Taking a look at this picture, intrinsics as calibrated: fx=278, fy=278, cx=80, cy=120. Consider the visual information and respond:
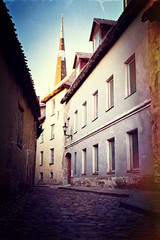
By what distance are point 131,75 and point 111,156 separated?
373 cm

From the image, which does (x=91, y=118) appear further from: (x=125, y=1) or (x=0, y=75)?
(x=0, y=75)

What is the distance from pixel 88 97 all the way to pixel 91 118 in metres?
1.45

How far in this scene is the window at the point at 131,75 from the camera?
1046cm

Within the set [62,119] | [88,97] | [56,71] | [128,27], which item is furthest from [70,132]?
[56,71]

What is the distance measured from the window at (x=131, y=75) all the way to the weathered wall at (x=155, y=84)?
6.25 feet

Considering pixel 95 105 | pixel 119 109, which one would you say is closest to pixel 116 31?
pixel 119 109

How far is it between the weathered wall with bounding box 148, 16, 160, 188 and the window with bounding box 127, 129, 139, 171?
1901 mm

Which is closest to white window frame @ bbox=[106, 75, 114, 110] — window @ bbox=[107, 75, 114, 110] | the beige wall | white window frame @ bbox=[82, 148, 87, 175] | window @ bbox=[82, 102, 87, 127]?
window @ bbox=[107, 75, 114, 110]

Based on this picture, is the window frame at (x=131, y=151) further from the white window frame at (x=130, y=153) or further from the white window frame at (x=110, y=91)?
the white window frame at (x=110, y=91)

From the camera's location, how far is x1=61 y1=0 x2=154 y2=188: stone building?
907 centimetres

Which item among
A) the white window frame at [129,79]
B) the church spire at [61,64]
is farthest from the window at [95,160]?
the church spire at [61,64]

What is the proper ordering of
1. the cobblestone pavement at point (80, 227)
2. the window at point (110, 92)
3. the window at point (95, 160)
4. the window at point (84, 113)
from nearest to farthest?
the cobblestone pavement at point (80, 227)
the window at point (110, 92)
the window at point (95, 160)
the window at point (84, 113)

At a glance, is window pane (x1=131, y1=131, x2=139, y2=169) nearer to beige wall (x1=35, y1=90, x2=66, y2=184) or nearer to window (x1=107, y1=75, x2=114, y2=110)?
window (x1=107, y1=75, x2=114, y2=110)

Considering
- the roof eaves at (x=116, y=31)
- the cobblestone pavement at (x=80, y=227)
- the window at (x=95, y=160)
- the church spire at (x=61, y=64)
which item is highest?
the church spire at (x=61, y=64)
